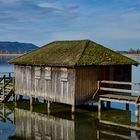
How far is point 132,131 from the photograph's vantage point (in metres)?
24.1

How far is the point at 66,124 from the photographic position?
2697 cm

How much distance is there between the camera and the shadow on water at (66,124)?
922 inches

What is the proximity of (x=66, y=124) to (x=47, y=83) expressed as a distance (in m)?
6.31

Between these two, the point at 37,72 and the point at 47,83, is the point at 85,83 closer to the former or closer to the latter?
the point at 47,83

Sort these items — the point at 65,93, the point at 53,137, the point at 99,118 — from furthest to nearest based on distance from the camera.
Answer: the point at 65,93 < the point at 99,118 < the point at 53,137

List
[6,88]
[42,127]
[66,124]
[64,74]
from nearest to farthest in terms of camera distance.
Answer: [42,127] < [66,124] < [64,74] < [6,88]

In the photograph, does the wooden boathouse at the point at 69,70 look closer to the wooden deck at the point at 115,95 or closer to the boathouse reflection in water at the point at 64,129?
the wooden deck at the point at 115,95

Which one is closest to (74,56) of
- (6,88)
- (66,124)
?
(66,124)

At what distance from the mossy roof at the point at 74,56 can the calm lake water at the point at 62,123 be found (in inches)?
152

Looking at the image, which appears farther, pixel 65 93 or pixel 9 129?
pixel 65 93

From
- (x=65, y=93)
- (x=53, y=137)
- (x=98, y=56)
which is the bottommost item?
(x=53, y=137)

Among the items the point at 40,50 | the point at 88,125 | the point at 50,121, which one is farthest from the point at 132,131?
the point at 40,50

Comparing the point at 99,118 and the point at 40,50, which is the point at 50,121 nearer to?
the point at 99,118

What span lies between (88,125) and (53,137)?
3533 millimetres
